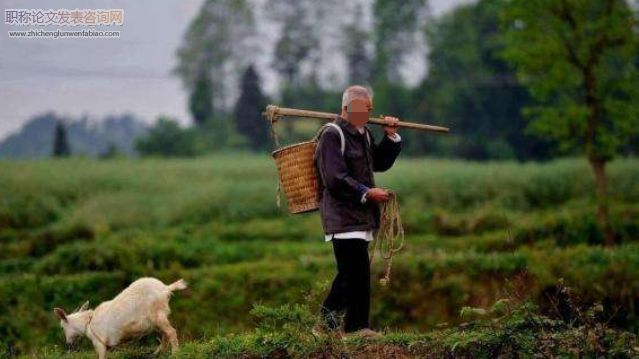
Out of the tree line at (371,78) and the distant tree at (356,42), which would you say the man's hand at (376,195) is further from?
the distant tree at (356,42)

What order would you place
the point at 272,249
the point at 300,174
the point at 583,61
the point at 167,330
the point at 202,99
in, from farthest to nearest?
1. the point at 202,99
2. the point at 272,249
3. the point at 583,61
4. the point at 300,174
5. the point at 167,330

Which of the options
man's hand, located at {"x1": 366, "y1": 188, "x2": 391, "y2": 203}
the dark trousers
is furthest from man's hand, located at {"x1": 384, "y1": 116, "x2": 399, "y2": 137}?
the dark trousers

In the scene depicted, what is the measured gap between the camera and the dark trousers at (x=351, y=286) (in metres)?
7.34

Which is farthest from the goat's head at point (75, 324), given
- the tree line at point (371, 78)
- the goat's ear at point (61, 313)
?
the tree line at point (371, 78)

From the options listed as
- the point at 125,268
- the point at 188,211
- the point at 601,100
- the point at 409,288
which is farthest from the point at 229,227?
the point at 601,100

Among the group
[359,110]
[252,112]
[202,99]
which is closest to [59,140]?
[202,99]

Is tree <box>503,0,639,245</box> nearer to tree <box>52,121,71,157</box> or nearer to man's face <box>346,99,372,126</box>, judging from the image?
man's face <box>346,99,372,126</box>

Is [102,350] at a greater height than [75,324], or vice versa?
[75,324]

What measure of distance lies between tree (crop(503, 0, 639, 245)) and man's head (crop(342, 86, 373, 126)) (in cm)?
1240

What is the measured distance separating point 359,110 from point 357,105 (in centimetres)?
4

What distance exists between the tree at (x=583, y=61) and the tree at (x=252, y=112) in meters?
22.7

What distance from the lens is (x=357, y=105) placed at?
→ 724 centimetres

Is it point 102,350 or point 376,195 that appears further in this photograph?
point 376,195

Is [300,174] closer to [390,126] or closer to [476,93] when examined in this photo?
[390,126]
